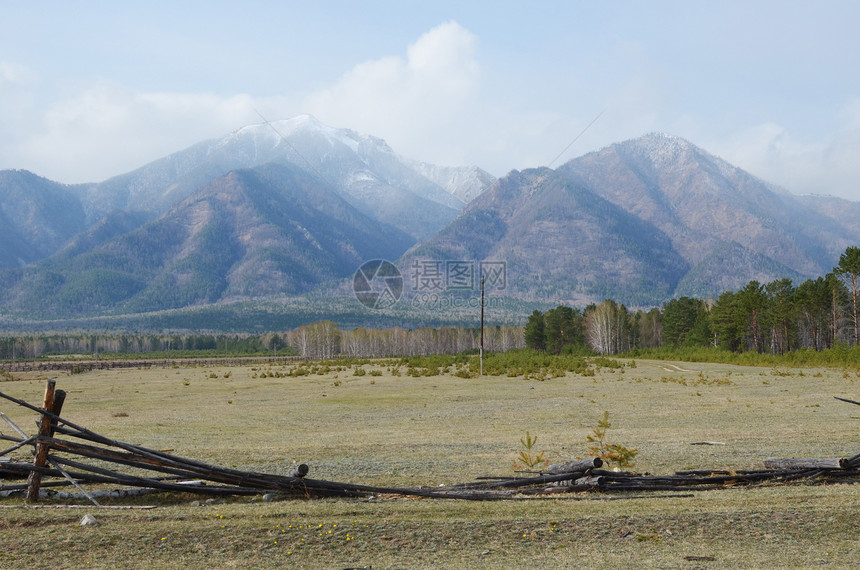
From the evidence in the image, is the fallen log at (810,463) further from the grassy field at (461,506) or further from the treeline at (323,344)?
the treeline at (323,344)

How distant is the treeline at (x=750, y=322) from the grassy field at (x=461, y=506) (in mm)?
52522

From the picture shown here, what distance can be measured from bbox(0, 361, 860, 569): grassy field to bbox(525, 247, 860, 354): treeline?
52522mm

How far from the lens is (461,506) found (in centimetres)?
995

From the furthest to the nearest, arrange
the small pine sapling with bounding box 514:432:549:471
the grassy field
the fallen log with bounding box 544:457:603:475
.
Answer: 1. the small pine sapling with bounding box 514:432:549:471
2. the fallen log with bounding box 544:457:603:475
3. the grassy field

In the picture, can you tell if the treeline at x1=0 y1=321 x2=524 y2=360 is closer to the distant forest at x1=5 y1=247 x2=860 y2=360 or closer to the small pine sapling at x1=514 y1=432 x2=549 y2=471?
the distant forest at x1=5 y1=247 x2=860 y2=360

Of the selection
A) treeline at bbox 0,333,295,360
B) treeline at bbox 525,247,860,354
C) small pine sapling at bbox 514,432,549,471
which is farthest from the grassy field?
treeline at bbox 0,333,295,360

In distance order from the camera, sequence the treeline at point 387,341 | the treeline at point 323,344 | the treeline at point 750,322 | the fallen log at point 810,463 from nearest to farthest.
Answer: the fallen log at point 810,463
the treeline at point 750,322
the treeline at point 323,344
the treeline at point 387,341

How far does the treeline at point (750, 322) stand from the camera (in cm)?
7350

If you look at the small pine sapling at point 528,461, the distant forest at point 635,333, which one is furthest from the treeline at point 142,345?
the small pine sapling at point 528,461

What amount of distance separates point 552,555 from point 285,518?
3.77 metres

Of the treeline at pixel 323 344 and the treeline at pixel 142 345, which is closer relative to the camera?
the treeline at pixel 323 344

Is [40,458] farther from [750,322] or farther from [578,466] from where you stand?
[750,322]

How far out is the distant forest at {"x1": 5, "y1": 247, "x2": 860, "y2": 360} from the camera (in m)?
75.8

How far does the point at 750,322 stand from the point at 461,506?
82.0m
